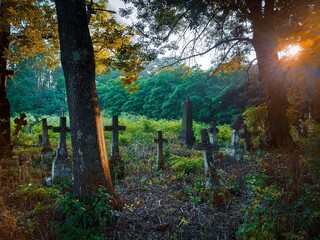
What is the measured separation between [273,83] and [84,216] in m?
8.24

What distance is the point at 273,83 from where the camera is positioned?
924 centimetres

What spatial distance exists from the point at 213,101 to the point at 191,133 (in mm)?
12173

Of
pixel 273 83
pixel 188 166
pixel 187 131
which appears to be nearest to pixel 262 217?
pixel 188 166

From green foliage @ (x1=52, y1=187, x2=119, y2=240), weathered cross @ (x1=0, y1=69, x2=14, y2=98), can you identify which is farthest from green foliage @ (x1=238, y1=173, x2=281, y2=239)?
weathered cross @ (x1=0, y1=69, x2=14, y2=98)

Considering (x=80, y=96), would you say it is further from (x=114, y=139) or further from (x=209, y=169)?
(x=114, y=139)

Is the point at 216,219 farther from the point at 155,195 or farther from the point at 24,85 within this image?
the point at 24,85

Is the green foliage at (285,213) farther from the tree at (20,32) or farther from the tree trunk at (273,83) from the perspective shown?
the tree at (20,32)

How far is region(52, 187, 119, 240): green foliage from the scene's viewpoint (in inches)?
134

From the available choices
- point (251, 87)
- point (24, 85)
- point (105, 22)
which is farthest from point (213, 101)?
point (24, 85)

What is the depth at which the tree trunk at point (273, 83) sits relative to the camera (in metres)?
8.95

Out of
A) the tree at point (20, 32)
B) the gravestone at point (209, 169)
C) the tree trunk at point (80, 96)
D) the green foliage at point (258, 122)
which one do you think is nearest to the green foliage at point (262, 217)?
the gravestone at point (209, 169)

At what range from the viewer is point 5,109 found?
27.2 feet

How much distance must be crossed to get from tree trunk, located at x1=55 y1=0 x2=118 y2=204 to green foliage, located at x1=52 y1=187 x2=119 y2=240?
0.74 ft

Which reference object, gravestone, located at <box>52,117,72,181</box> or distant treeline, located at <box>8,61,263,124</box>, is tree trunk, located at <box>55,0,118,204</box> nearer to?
gravestone, located at <box>52,117,72,181</box>
